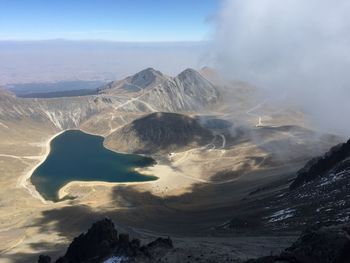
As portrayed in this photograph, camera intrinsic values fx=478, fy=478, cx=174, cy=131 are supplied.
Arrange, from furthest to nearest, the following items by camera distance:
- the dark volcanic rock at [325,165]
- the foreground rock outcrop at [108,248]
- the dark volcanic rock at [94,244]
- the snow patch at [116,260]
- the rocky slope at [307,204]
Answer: the dark volcanic rock at [325,165]
the rocky slope at [307,204]
the dark volcanic rock at [94,244]
the foreground rock outcrop at [108,248]
the snow patch at [116,260]

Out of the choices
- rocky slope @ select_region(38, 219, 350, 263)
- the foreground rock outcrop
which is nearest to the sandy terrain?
rocky slope @ select_region(38, 219, 350, 263)

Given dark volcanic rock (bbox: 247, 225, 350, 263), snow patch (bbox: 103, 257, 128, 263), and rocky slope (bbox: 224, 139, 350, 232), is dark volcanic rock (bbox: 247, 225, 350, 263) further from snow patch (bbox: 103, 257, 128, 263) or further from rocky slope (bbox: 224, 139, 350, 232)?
snow patch (bbox: 103, 257, 128, 263)

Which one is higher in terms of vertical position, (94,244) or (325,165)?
(325,165)

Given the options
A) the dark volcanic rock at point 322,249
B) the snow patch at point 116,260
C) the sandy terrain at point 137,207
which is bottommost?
the sandy terrain at point 137,207

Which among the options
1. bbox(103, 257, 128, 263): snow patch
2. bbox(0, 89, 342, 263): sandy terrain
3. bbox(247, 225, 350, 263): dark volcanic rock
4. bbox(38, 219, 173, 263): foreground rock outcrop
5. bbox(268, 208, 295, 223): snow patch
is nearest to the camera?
bbox(247, 225, 350, 263): dark volcanic rock

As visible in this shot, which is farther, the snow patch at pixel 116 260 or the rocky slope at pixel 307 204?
the rocky slope at pixel 307 204

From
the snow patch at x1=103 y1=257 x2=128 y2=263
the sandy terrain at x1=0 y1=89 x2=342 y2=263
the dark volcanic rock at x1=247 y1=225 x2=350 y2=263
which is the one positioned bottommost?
the sandy terrain at x1=0 y1=89 x2=342 y2=263

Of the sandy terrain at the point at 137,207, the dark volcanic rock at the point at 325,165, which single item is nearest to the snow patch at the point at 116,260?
the sandy terrain at the point at 137,207

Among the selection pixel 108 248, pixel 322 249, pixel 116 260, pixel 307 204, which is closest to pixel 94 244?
pixel 108 248

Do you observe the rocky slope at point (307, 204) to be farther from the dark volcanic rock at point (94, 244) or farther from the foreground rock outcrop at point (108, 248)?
the dark volcanic rock at point (94, 244)

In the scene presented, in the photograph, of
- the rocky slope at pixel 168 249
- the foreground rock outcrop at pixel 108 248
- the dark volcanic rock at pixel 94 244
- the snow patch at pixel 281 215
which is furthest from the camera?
the snow patch at pixel 281 215

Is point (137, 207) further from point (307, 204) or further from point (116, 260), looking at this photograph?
point (116, 260)
